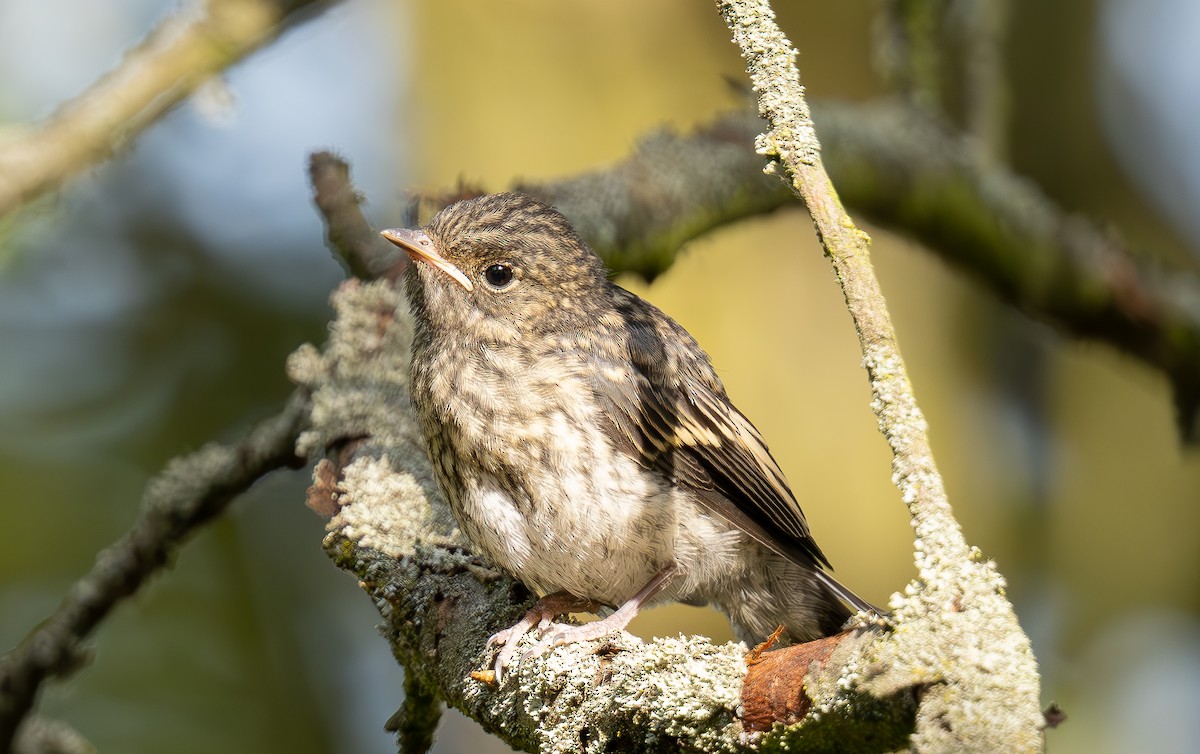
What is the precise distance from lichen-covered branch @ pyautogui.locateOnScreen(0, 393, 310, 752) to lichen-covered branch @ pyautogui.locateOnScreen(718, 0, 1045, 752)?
2.59 meters

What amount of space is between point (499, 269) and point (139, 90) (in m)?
1.68

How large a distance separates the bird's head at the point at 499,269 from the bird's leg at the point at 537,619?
2.86 feet

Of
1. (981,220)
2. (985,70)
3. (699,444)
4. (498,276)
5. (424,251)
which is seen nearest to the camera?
(699,444)

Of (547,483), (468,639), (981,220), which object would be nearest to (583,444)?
(547,483)

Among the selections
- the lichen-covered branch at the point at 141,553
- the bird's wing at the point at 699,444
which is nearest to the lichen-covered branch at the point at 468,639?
the lichen-covered branch at the point at 141,553

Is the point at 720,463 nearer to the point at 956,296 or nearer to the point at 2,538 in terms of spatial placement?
the point at 956,296

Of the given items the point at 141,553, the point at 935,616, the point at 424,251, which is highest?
the point at 424,251

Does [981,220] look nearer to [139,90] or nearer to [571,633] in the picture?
[571,633]

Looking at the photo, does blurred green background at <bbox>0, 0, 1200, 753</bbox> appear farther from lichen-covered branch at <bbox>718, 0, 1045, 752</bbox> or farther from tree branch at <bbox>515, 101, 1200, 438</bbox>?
lichen-covered branch at <bbox>718, 0, 1045, 752</bbox>

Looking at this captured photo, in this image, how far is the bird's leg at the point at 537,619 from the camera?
2.98m

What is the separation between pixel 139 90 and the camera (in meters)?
4.71

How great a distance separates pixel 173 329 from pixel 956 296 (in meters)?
5.17

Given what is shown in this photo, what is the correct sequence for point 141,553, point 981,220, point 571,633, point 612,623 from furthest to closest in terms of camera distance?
point 981,220 < point 141,553 < point 612,623 < point 571,633

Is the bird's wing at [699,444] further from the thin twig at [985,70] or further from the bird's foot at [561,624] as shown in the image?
the thin twig at [985,70]
